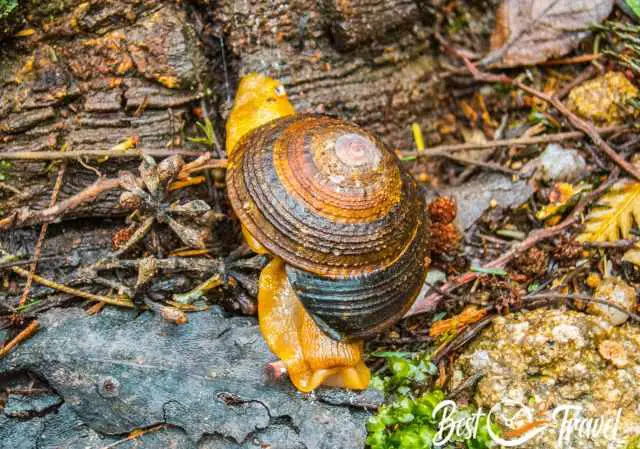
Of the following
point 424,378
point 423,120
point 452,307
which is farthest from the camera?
point 423,120

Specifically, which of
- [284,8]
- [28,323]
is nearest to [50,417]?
[28,323]

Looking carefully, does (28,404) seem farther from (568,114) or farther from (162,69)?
(568,114)

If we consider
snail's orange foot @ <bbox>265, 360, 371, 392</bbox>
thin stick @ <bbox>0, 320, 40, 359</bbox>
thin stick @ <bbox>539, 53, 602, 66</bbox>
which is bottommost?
snail's orange foot @ <bbox>265, 360, 371, 392</bbox>

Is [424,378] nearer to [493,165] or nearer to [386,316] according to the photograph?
[386,316]

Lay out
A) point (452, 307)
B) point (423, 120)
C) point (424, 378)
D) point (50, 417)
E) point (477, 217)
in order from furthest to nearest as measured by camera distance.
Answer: point (423, 120) → point (477, 217) → point (452, 307) → point (424, 378) → point (50, 417)

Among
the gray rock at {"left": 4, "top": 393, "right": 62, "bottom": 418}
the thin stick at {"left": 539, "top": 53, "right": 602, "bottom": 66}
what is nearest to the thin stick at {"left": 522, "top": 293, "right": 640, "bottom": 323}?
the thin stick at {"left": 539, "top": 53, "right": 602, "bottom": 66}

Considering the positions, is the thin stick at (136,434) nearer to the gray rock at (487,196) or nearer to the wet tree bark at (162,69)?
the wet tree bark at (162,69)

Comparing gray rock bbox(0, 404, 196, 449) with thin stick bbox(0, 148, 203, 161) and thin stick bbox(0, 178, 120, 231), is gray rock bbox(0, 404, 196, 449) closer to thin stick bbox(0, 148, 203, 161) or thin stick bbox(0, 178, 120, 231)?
thin stick bbox(0, 178, 120, 231)
